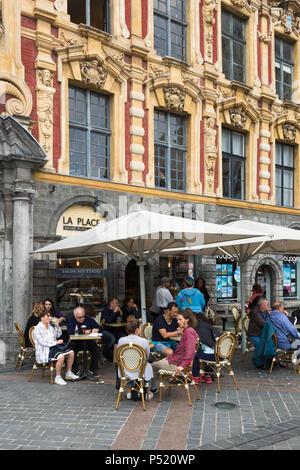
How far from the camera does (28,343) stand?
369 inches

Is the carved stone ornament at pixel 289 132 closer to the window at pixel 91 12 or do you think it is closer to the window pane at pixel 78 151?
the window at pixel 91 12

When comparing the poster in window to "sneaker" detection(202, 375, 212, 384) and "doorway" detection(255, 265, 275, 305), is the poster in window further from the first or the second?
"sneaker" detection(202, 375, 212, 384)

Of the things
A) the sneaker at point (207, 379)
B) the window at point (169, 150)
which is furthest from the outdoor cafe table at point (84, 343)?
the window at point (169, 150)

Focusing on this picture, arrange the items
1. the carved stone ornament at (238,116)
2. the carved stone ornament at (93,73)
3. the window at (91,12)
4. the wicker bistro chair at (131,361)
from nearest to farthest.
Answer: the wicker bistro chair at (131,361) → the carved stone ornament at (93,73) → the window at (91,12) → the carved stone ornament at (238,116)

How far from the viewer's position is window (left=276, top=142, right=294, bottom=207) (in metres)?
19.3

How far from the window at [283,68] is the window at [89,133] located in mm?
9361

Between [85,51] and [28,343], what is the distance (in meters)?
8.14

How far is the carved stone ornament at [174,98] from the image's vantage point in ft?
48.7

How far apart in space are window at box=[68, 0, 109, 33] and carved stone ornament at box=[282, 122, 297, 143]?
900 centimetres

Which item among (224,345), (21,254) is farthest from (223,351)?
(21,254)

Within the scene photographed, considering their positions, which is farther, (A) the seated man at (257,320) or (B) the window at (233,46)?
(B) the window at (233,46)

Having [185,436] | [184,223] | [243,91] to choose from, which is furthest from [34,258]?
[243,91]

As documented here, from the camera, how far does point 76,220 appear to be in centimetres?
1262

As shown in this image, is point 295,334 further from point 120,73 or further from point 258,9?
point 258,9
